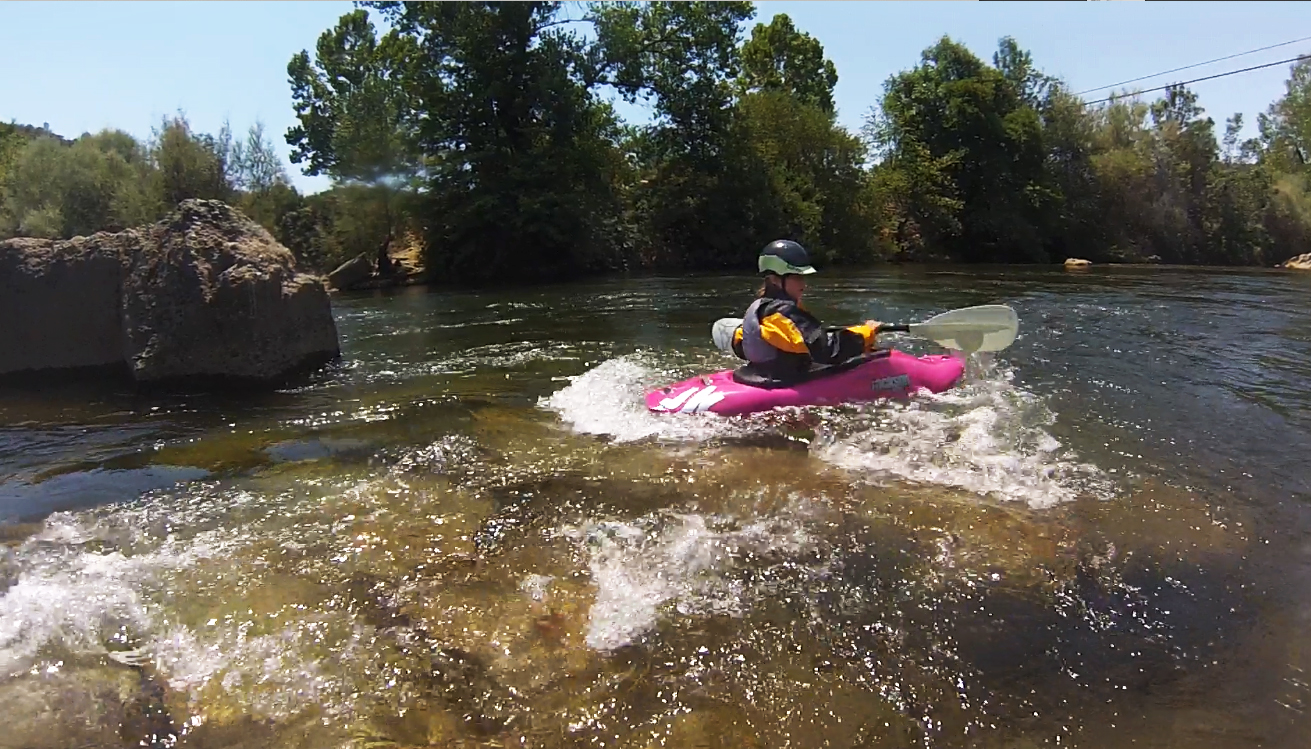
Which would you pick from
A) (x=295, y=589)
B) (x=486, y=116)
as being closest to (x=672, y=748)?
(x=295, y=589)

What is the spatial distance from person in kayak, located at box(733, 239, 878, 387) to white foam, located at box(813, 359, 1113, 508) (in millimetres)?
619

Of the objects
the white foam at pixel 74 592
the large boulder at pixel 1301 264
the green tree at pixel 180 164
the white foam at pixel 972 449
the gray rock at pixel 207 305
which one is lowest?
the large boulder at pixel 1301 264

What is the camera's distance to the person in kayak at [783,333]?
252 inches

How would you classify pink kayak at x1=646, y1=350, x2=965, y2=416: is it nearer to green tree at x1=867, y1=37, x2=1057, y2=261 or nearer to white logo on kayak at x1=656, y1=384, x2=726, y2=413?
white logo on kayak at x1=656, y1=384, x2=726, y2=413

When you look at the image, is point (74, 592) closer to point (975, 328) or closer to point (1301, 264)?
point (975, 328)

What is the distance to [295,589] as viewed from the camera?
12.1 ft

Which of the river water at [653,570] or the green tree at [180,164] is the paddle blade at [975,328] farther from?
the green tree at [180,164]

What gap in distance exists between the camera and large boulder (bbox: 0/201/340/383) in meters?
7.71

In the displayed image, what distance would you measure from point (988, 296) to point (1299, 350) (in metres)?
6.49

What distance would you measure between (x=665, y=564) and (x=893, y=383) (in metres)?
3.53

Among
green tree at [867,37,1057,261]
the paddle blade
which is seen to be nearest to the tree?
green tree at [867,37,1057,261]

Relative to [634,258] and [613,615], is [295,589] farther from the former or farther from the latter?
[634,258]

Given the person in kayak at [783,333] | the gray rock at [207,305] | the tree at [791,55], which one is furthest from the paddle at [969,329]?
the tree at [791,55]

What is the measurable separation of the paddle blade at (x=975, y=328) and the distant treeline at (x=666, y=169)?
16.9m
